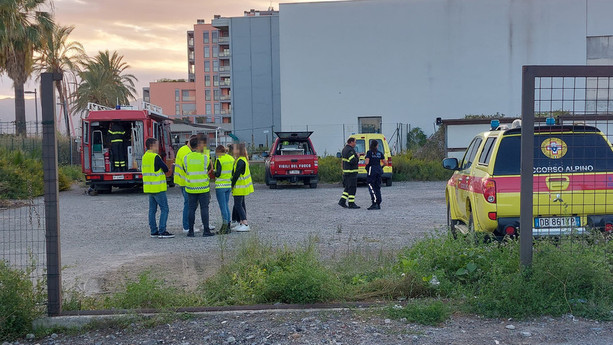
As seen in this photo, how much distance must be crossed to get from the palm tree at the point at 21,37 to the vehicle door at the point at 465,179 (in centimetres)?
2389

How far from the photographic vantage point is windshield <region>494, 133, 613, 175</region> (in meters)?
7.27

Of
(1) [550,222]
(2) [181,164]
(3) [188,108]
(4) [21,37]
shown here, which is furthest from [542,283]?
(3) [188,108]

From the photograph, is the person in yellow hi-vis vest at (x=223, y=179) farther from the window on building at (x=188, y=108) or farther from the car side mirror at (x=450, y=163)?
the window on building at (x=188, y=108)

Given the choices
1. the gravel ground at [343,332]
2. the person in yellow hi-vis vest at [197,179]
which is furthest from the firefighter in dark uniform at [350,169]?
the gravel ground at [343,332]

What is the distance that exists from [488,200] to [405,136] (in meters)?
31.5

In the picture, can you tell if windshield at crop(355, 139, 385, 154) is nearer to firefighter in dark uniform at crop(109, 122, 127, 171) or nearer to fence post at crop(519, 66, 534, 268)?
firefighter in dark uniform at crop(109, 122, 127, 171)

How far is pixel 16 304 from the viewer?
217 inches

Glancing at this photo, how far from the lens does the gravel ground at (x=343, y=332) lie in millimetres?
5195

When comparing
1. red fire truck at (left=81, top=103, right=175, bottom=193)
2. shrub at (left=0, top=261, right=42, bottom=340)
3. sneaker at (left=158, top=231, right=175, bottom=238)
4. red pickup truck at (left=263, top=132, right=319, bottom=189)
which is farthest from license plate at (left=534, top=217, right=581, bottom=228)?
red fire truck at (left=81, top=103, right=175, bottom=193)

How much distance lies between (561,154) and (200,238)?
21.4ft

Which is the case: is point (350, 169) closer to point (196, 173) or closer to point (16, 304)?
point (196, 173)

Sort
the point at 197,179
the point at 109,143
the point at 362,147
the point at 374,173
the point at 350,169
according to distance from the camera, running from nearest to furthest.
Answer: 1. the point at 197,179
2. the point at 374,173
3. the point at 350,169
4. the point at 109,143
5. the point at 362,147

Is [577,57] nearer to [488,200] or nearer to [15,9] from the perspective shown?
[15,9]

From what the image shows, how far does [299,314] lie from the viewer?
19.0 ft
